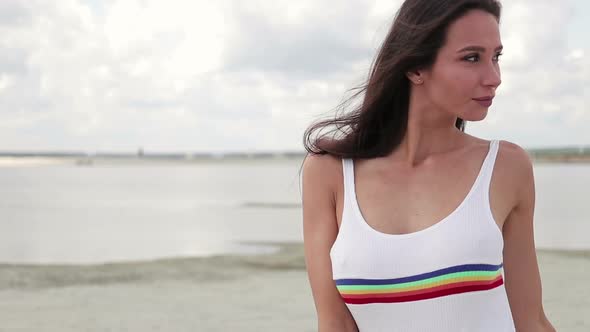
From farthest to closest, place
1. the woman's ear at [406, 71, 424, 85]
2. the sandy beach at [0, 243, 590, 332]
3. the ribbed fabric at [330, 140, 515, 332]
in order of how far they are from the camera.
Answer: the sandy beach at [0, 243, 590, 332]
the woman's ear at [406, 71, 424, 85]
the ribbed fabric at [330, 140, 515, 332]

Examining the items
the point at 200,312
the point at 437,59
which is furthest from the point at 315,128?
the point at 200,312

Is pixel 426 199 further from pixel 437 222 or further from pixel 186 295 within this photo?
pixel 186 295

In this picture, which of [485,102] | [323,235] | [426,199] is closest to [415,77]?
[485,102]

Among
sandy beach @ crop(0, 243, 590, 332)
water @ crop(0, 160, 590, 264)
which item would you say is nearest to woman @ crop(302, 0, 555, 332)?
sandy beach @ crop(0, 243, 590, 332)


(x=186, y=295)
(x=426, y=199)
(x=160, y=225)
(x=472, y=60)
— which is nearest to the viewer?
(x=472, y=60)

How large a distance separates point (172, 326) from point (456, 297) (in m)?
4.20

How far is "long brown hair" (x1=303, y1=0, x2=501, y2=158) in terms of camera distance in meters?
2.32

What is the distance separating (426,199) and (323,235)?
0.35 m

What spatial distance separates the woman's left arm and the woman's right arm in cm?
54

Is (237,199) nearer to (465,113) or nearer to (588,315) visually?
(588,315)

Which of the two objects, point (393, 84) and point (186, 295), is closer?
point (393, 84)

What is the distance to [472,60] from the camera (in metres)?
2.30

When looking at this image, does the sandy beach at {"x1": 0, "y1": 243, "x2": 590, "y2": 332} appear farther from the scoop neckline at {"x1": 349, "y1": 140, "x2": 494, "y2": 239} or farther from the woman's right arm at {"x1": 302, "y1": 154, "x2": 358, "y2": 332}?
the scoop neckline at {"x1": 349, "y1": 140, "x2": 494, "y2": 239}

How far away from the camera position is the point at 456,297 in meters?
2.32
